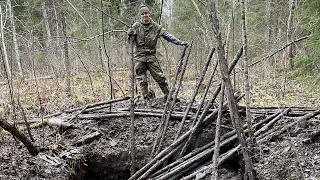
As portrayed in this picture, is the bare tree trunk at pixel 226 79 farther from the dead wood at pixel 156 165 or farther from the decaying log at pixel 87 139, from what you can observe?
→ the decaying log at pixel 87 139

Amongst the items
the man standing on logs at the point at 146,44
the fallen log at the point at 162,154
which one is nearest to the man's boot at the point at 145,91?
the man standing on logs at the point at 146,44

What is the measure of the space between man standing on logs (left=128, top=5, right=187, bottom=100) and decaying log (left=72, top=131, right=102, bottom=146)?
168 centimetres

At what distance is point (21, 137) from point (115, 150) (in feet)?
6.37

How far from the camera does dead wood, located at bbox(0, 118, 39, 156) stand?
4.10m

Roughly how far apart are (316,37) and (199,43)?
10.7 meters

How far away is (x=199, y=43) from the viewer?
15.1 m

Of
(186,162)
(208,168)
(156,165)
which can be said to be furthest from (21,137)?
(208,168)

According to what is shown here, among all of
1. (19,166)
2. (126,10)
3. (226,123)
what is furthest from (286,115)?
(126,10)

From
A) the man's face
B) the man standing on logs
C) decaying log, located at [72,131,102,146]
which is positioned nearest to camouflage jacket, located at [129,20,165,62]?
the man standing on logs

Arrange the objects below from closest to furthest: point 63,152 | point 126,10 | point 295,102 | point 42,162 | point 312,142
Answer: point 312,142
point 42,162
point 63,152
point 295,102
point 126,10

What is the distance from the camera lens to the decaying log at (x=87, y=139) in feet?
18.9

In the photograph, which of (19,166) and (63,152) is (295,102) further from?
(19,166)

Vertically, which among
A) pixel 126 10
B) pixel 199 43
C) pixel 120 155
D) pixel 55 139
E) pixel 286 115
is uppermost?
pixel 126 10

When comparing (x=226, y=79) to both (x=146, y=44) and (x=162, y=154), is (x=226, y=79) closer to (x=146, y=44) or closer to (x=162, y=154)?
(x=162, y=154)
